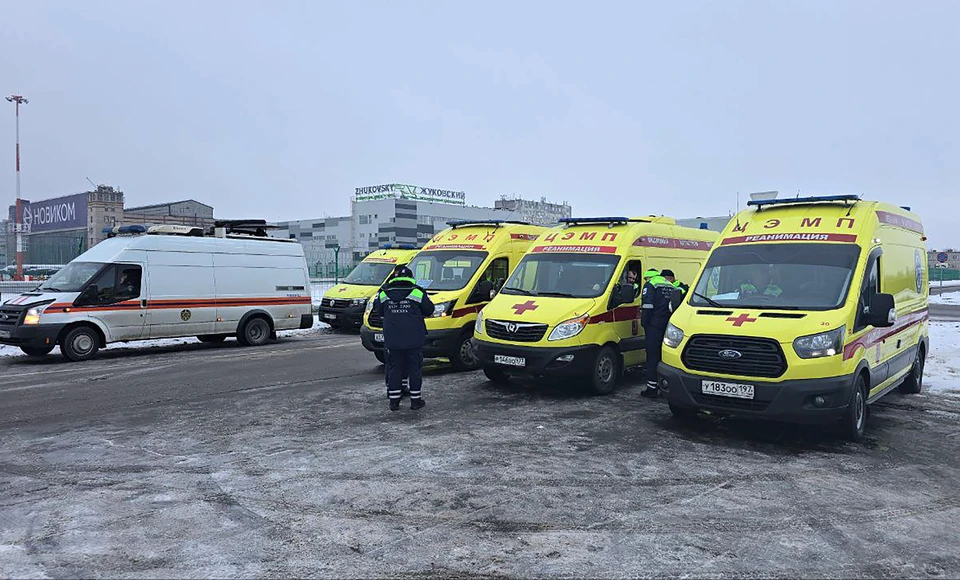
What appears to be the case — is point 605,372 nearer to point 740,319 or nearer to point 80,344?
point 740,319

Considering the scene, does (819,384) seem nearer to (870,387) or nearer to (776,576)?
(870,387)

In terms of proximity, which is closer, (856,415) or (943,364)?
(856,415)

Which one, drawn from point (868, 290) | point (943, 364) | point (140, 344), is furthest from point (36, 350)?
point (943, 364)

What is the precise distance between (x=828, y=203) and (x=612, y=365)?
3.35 m

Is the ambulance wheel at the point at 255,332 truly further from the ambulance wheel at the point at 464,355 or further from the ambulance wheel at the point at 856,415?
the ambulance wheel at the point at 856,415

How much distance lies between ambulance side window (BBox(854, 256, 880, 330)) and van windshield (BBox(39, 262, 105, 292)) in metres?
12.5

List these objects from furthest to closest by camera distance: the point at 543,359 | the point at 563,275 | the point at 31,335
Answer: the point at 31,335 < the point at 563,275 < the point at 543,359

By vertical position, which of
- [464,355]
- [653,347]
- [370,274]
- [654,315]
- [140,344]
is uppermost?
[370,274]

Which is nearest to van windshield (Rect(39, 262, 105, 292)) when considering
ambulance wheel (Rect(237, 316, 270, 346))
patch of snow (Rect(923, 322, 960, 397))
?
ambulance wheel (Rect(237, 316, 270, 346))

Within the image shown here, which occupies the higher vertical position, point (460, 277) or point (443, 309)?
point (460, 277)

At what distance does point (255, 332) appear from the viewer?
15664mm

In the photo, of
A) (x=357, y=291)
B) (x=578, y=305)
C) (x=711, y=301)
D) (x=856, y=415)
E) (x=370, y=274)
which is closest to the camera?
(x=856, y=415)

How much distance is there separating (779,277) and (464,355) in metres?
5.27

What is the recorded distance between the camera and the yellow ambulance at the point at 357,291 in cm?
1773
